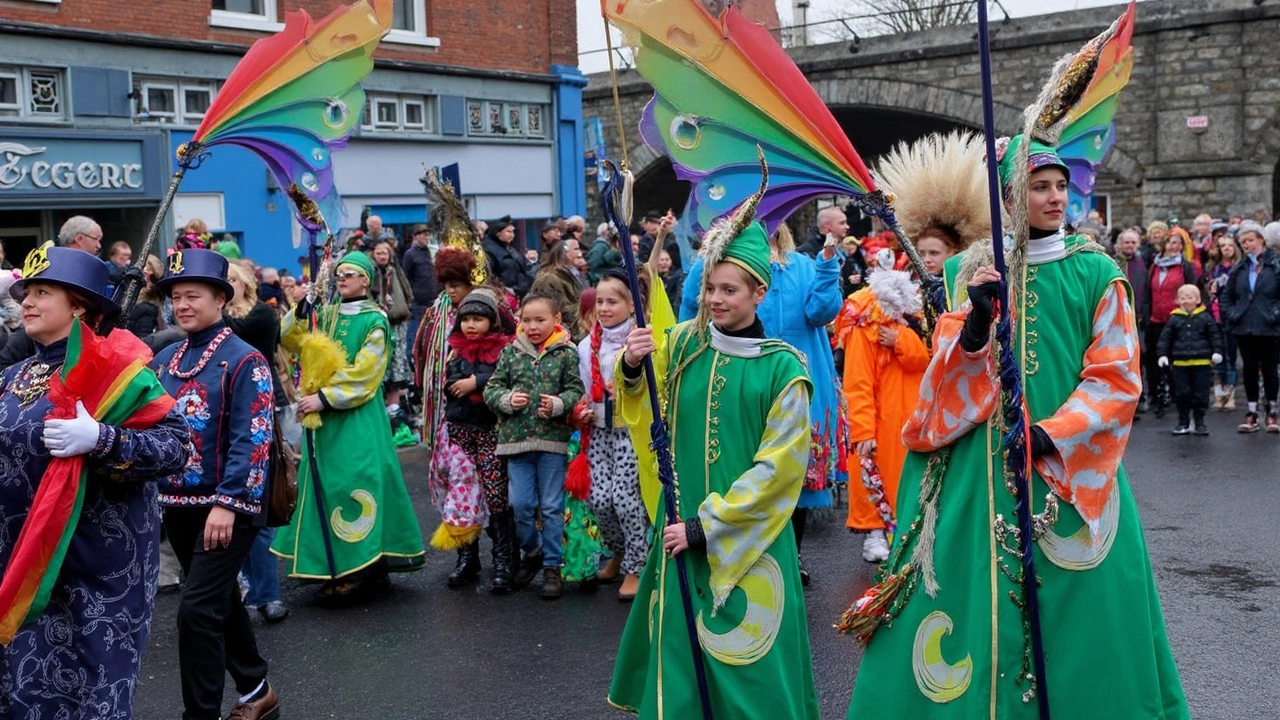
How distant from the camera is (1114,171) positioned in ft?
75.8

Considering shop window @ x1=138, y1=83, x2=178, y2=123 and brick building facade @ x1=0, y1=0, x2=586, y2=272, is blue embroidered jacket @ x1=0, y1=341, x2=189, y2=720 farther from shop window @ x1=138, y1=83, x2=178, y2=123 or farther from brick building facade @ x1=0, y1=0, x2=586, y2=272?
shop window @ x1=138, y1=83, x2=178, y2=123

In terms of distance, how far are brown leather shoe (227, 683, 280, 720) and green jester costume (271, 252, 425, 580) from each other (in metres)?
1.70

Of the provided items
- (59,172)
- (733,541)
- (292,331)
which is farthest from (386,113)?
(733,541)

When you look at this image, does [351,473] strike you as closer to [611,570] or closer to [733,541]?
[611,570]

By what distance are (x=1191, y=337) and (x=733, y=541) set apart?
9.59 metres

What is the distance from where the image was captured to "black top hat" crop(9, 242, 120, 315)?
394 cm

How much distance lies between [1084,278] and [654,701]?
1.79 metres

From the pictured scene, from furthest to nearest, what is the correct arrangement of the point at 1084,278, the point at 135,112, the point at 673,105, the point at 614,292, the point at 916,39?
1. the point at 916,39
2. the point at 135,112
3. the point at 614,292
4. the point at 673,105
5. the point at 1084,278

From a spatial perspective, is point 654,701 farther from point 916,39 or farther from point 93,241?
point 916,39

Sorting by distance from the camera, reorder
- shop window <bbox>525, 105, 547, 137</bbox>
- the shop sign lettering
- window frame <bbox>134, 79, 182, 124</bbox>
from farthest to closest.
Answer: shop window <bbox>525, 105, 547, 137</bbox> < window frame <bbox>134, 79, 182, 124</bbox> < the shop sign lettering

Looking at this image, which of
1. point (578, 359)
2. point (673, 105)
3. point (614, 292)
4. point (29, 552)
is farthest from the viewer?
point (578, 359)

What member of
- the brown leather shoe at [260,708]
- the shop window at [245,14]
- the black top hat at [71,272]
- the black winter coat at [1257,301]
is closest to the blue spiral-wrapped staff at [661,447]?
the black top hat at [71,272]

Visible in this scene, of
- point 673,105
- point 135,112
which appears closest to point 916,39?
point 135,112

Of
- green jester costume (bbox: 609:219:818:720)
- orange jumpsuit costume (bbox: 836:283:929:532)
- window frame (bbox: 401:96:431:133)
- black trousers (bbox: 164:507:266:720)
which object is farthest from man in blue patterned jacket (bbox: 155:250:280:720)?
window frame (bbox: 401:96:431:133)
